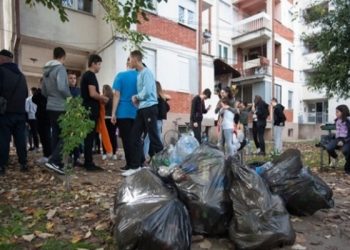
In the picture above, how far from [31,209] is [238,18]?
25.9 meters

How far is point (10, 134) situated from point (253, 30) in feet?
73.3

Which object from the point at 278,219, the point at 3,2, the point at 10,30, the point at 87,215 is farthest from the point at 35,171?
the point at 3,2

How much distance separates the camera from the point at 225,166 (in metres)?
3.58

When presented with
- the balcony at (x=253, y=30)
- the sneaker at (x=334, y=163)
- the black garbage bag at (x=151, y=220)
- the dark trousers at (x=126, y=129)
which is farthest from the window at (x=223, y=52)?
the black garbage bag at (x=151, y=220)

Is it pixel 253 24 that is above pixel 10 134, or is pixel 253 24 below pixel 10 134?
above

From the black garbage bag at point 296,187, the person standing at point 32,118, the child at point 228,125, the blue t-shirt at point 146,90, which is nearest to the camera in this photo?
the black garbage bag at point 296,187

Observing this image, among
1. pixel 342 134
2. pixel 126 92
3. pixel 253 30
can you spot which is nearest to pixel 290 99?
pixel 253 30

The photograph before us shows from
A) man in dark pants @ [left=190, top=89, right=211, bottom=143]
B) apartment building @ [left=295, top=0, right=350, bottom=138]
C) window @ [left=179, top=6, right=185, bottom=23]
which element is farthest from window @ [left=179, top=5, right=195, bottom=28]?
apartment building @ [left=295, top=0, right=350, bottom=138]

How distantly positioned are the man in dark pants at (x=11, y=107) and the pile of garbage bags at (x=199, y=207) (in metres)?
3.15

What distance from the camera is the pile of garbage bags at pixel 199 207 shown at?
2930 mm

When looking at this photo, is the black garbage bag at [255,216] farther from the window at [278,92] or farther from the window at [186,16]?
the window at [278,92]

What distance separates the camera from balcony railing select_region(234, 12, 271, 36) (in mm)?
25731

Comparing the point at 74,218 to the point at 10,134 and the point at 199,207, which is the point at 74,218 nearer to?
the point at 199,207

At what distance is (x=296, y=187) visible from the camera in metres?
4.06
